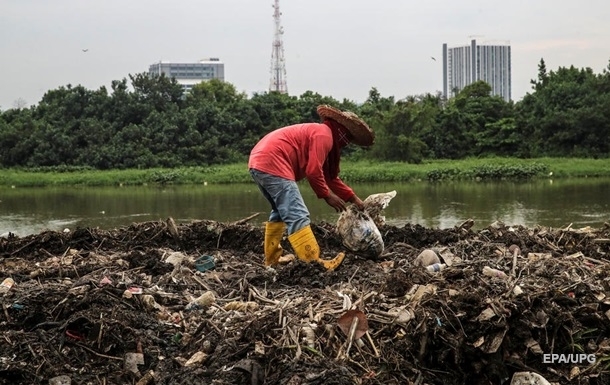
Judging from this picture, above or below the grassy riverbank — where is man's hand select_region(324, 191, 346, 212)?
above

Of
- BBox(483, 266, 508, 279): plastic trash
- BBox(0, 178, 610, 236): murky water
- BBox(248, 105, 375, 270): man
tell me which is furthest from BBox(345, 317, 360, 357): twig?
BBox(0, 178, 610, 236): murky water

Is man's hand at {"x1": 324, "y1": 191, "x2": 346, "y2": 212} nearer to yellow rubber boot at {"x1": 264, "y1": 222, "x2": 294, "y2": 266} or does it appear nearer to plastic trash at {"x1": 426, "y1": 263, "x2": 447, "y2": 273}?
yellow rubber boot at {"x1": 264, "y1": 222, "x2": 294, "y2": 266}

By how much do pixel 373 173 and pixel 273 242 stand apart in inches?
780

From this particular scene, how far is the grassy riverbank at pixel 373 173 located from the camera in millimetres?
26391

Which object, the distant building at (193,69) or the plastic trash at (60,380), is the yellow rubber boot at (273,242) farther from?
the distant building at (193,69)

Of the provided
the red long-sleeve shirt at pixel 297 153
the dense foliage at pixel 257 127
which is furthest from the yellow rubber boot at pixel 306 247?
the dense foliage at pixel 257 127

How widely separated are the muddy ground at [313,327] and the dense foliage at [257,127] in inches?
983

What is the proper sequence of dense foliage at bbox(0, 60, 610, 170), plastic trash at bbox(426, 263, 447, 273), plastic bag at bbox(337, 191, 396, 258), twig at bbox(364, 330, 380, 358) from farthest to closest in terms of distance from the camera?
dense foliage at bbox(0, 60, 610, 170) < plastic bag at bbox(337, 191, 396, 258) < plastic trash at bbox(426, 263, 447, 273) < twig at bbox(364, 330, 380, 358)

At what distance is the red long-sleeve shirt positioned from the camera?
636 cm

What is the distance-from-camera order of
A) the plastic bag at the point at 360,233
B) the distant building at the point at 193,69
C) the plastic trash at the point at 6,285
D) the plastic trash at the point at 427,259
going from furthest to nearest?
the distant building at the point at 193,69, the plastic bag at the point at 360,233, the plastic trash at the point at 427,259, the plastic trash at the point at 6,285

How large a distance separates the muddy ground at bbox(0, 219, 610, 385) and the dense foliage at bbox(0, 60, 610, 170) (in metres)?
25.0

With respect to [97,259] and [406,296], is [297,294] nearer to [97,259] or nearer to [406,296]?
[406,296]

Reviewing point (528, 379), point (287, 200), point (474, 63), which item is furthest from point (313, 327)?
point (474, 63)

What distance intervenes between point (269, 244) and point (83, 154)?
83.9 feet
